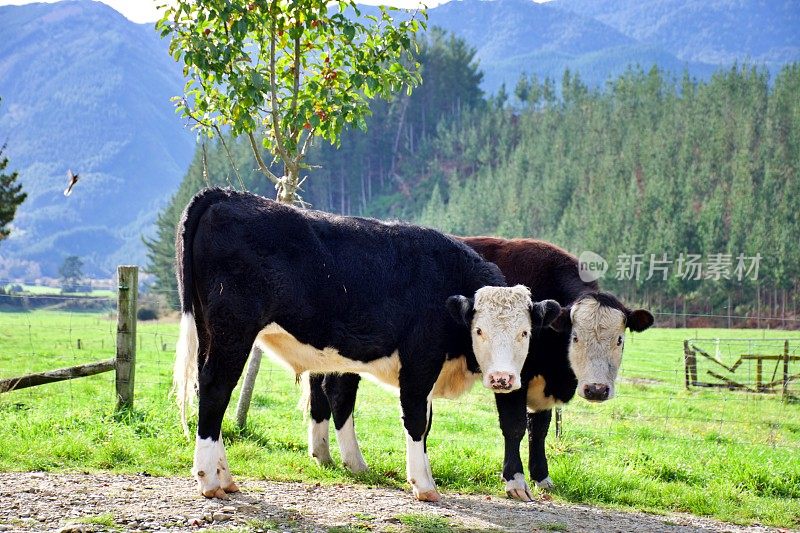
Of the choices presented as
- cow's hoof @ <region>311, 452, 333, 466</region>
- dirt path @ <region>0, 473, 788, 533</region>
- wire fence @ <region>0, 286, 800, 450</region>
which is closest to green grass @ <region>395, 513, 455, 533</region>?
dirt path @ <region>0, 473, 788, 533</region>

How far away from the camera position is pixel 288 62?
941 centimetres

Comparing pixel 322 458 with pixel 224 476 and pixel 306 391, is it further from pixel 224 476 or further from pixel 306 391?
pixel 224 476

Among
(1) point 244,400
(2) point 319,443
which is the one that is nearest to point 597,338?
(2) point 319,443

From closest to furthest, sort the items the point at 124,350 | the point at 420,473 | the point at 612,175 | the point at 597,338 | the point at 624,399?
the point at 420,473 → the point at 597,338 → the point at 124,350 → the point at 624,399 → the point at 612,175

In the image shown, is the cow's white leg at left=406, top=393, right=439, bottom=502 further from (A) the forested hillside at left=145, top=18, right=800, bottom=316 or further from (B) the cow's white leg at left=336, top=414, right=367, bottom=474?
(A) the forested hillside at left=145, top=18, right=800, bottom=316

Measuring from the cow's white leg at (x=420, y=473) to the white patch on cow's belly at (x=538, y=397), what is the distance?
1.36m

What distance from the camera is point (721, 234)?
76.4 metres

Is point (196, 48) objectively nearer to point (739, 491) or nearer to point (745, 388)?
point (739, 491)

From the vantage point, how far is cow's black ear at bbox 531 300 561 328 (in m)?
7.56

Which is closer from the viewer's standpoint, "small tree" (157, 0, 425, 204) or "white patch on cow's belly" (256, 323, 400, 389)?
"white patch on cow's belly" (256, 323, 400, 389)

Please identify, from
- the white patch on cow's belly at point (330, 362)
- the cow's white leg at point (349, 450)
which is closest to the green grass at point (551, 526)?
the white patch on cow's belly at point (330, 362)

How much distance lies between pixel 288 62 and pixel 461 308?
3.72 m

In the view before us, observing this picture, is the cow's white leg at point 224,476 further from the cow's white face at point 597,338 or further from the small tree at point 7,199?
the small tree at point 7,199

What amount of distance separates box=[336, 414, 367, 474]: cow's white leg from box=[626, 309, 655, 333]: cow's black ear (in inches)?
111
